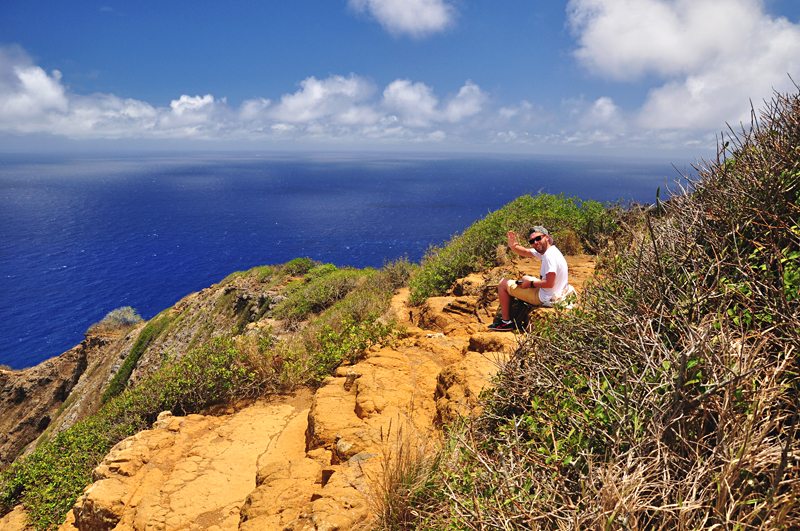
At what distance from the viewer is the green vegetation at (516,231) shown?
10508mm

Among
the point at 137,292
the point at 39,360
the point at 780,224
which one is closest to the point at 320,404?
the point at 780,224

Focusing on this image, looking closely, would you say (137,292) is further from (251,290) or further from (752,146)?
(752,146)

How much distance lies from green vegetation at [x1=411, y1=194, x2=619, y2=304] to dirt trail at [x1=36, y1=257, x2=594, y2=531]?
14.2ft

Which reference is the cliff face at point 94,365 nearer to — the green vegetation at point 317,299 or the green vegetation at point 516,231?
the green vegetation at point 317,299

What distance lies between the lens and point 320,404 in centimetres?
492

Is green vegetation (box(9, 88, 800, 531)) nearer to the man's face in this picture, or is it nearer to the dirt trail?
the dirt trail

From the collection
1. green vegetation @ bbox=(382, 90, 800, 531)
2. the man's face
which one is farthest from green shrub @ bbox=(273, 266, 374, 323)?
green vegetation @ bbox=(382, 90, 800, 531)

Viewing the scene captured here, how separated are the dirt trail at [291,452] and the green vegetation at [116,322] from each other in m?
35.4

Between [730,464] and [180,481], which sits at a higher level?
[730,464]

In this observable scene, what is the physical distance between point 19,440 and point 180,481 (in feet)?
105

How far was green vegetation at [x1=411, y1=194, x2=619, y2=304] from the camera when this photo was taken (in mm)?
10508

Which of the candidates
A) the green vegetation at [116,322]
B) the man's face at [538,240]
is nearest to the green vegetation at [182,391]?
the man's face at [538,240]

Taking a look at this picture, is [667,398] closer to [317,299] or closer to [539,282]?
[539,282]

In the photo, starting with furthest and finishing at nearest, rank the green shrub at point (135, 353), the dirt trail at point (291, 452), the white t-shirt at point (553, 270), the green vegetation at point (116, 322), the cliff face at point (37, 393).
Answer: the green vegetation at point (116, 322), the cliff face at point (37, 393), the green shrub at point (135, 353), the white t-shirt at point (553, 270), the dirt trail at point (291, 452)
